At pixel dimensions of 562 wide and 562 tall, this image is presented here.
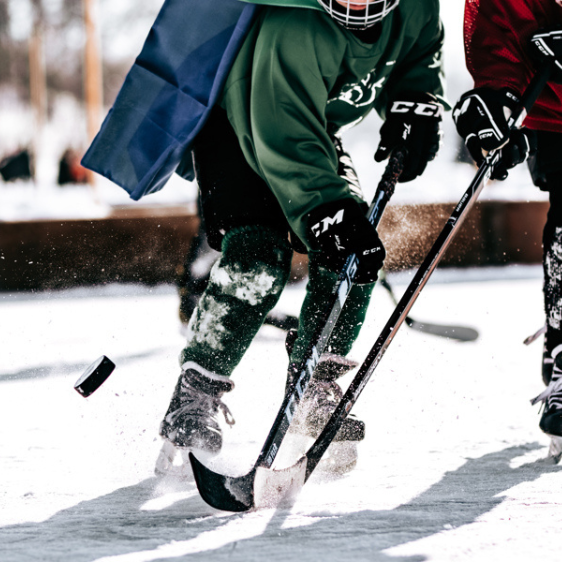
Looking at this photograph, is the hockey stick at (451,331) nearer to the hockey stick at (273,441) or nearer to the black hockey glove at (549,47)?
the black hockey glove at (549,47)

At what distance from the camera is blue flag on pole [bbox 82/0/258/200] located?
196cm

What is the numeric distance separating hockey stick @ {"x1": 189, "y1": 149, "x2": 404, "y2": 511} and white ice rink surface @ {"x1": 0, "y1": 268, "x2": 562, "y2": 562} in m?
0.05

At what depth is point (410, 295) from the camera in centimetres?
198

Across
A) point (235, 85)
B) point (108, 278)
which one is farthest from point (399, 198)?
point (235, 85)

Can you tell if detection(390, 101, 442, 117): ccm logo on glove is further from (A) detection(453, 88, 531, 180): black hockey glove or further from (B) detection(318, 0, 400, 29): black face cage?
(B) detection(318, 0, 400, 29): black face cage

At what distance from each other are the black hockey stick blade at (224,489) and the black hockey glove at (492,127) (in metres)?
1.05

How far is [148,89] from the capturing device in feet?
6.74

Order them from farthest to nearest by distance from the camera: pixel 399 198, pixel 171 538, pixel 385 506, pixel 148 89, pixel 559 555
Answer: pixel 399 198 → pixel 148 89 → pixel 385 506 → pixel 171 538 → pixel 559 555

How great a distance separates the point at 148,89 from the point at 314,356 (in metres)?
0.82

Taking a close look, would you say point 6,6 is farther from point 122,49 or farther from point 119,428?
point 119,428

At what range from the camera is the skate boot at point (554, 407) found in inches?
82.9

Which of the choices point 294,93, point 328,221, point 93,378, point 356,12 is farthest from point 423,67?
point 93,378

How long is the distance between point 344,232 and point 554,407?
2.76 feet

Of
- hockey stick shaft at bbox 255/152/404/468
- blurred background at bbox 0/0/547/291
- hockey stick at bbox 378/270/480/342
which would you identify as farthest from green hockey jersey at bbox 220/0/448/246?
hockey stick at bbox 378/270/480/342
